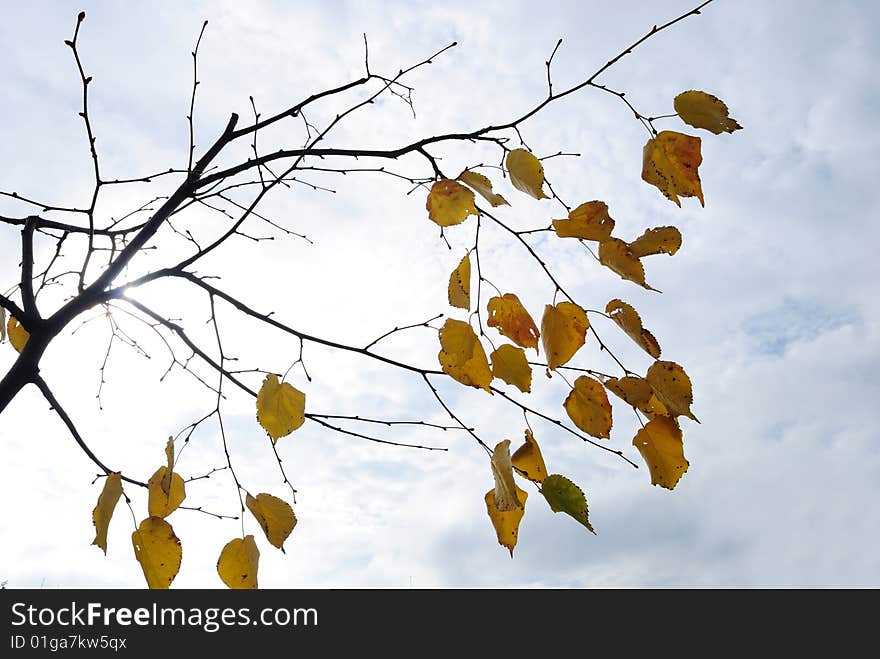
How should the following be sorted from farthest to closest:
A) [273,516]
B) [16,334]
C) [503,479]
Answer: [16,334], [273,516], [503,479]

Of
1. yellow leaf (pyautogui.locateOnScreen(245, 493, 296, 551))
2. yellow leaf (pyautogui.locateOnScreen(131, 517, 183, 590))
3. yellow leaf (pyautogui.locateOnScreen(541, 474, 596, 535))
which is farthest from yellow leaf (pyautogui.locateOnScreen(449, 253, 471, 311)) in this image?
yellow leaf (pyautogui.locateOnScreen(131, 517, 183, 590))

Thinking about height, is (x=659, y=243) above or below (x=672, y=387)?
above

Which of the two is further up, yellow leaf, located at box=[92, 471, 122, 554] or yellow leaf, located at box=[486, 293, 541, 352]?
yellow leaf, located at box=[486, 293, 541, 352]

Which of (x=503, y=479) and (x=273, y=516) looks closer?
(x=503, y=479)

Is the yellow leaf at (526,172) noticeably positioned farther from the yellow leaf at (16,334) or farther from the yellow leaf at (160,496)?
the yellow leaf at (16,334)

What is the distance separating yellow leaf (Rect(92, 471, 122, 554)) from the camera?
0.78m

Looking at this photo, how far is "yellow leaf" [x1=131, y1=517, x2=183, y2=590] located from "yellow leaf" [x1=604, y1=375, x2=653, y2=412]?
564 mm

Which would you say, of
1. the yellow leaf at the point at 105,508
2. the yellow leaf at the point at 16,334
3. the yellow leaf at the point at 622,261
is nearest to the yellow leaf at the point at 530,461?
the yellow leaf at the point at 622,261

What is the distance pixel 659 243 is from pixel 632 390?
0.58 ft

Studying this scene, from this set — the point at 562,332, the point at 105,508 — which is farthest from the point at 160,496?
the point at 562,332

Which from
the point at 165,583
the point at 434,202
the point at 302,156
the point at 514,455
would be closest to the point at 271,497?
the point at 165,583

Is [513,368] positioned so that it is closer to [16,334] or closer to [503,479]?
[503,479]

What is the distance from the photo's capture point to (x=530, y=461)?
79cm

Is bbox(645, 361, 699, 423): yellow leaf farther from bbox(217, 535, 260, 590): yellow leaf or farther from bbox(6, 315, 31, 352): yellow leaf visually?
bbox(6, 315, 31, 352): yellow leaf
